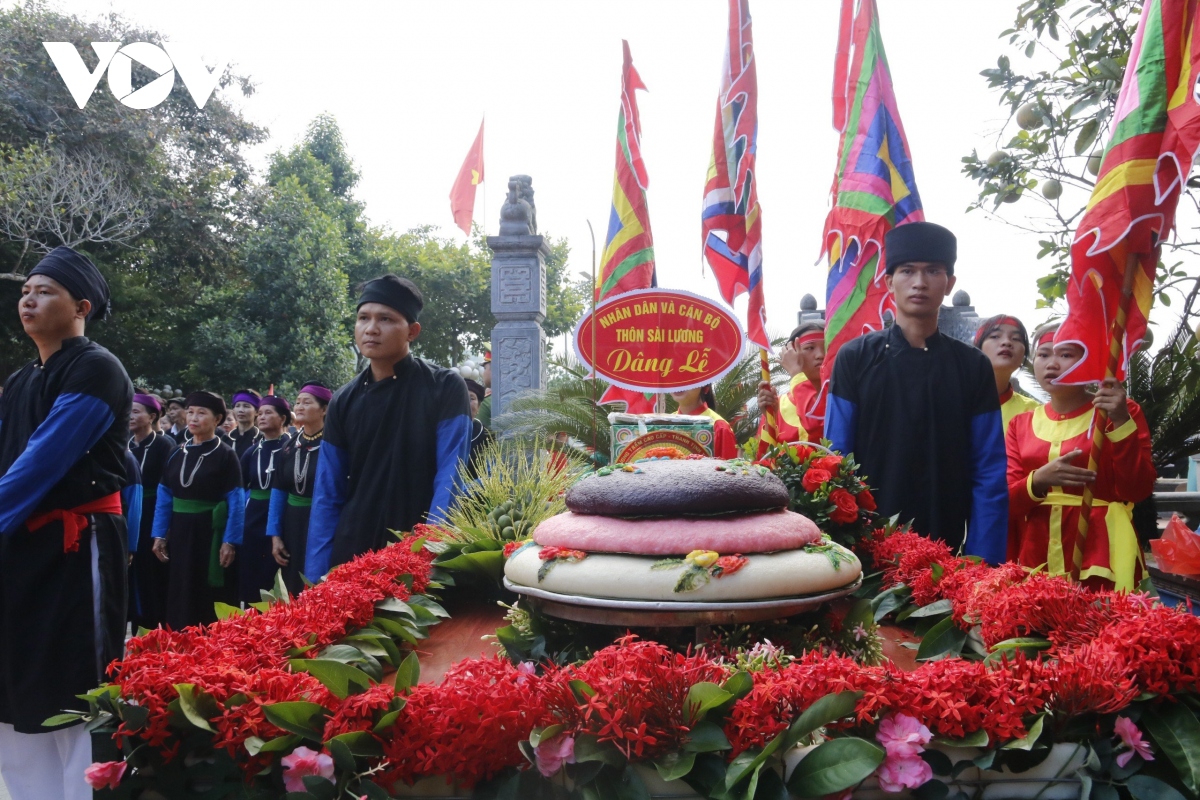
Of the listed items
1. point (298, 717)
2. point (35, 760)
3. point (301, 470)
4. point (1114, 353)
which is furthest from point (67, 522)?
point (1114, 353)

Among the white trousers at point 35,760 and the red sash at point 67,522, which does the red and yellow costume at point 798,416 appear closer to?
the red sash at point 67,522

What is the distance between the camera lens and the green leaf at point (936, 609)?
2213 mm

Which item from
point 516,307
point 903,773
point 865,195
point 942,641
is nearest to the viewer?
point 903,773

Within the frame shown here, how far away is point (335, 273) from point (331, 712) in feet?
70.1

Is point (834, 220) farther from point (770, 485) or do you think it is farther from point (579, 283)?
point (579, 283)

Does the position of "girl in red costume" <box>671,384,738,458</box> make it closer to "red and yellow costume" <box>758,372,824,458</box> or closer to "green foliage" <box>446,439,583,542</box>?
"red and yellow costume" <box>758,372,824,458</box>

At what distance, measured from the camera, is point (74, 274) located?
3387 millimetres

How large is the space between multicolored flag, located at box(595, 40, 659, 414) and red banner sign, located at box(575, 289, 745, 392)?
383cm

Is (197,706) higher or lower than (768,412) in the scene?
lower

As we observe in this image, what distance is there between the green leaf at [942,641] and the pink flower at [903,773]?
72cm

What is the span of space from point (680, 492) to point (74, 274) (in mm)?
2819

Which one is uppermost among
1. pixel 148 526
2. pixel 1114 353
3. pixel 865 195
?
pixel 865 195

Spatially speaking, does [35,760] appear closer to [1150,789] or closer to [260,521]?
[1150,789]

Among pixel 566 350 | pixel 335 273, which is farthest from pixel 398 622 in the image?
pixel 335 273
